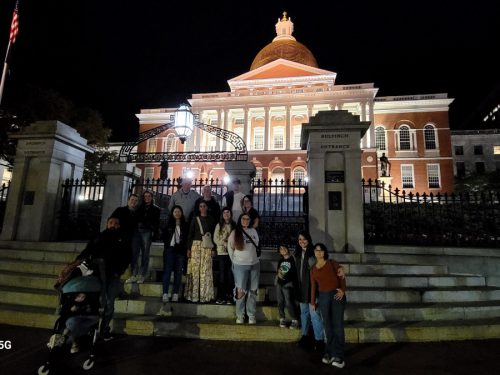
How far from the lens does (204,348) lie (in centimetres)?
497

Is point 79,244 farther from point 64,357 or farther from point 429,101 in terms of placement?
point 429,101

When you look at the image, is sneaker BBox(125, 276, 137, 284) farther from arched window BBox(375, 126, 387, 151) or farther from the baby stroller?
arched window BBox(375, 126, 387, 151)

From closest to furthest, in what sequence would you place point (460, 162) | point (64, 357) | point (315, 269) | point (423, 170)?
point (64, 357), point (315, 269), point (423, 170), point (460, 162)

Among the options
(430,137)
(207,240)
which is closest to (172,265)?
(207,240)

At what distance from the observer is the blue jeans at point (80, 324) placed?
4.23 metres

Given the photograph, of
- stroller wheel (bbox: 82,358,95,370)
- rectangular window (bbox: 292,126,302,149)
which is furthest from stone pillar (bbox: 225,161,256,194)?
rectangular window (bbox: 292,126,302,149)

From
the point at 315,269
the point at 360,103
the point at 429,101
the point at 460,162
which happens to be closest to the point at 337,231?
the point at 315,269

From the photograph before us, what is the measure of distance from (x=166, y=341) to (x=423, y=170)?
153ft

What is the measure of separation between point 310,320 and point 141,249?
143 inches

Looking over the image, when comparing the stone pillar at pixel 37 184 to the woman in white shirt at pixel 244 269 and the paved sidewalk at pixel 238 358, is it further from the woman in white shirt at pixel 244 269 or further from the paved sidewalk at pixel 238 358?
the woman in white shirt at pixel 244 269

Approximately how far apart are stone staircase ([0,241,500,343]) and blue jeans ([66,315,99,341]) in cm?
122

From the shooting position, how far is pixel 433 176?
4447 centimetres

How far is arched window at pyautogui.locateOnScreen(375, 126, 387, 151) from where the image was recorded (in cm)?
4669

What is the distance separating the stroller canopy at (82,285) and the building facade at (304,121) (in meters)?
36.4
